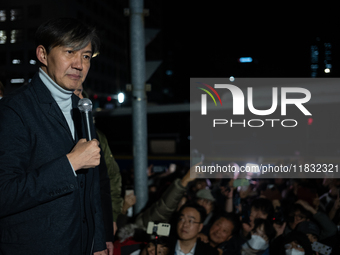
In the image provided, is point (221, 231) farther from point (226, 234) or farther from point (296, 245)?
point (296, 245)

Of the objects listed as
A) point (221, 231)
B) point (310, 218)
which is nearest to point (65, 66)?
point (221, 231)

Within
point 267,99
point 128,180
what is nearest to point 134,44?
point 128,180

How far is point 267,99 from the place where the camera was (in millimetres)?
9305

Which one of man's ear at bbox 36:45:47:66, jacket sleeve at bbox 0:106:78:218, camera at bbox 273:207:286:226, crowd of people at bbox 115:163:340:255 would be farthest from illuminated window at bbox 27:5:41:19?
jacket sleeve at bbox 0:106:78:218

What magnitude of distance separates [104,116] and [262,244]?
9.41 metres

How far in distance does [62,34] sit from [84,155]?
619mm

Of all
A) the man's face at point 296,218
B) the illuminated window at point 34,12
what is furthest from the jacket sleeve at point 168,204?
the illuminated window at point 34,12

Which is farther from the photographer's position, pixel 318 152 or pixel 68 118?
pixel 318 152

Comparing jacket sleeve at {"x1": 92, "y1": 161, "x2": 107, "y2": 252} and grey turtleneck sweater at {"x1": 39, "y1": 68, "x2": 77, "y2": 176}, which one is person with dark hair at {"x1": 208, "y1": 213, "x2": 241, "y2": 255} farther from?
grey turtleneck sweater at {"x1": 39, "y1": 68, "x2": 77, "y2": 176}

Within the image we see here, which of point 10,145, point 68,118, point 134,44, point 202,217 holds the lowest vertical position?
point 202,217

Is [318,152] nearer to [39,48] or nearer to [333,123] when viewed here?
[333,123]

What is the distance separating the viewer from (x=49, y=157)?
1369mm

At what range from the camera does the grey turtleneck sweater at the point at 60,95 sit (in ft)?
4.96

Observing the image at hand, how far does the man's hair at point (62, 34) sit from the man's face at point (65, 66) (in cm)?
3
